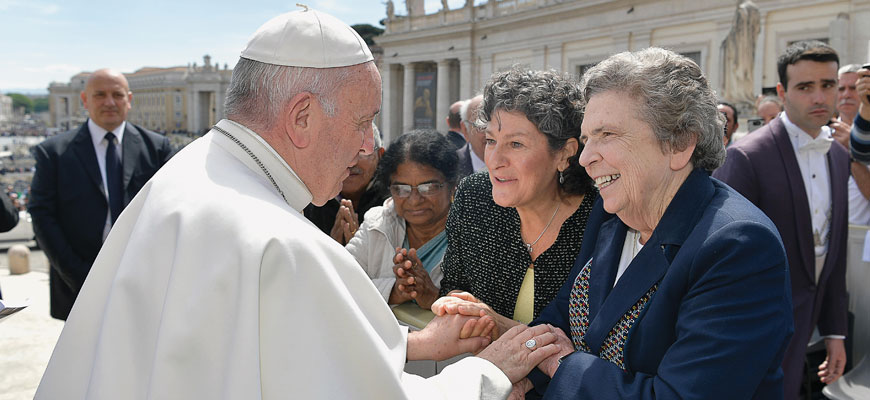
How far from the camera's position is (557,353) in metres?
2.07

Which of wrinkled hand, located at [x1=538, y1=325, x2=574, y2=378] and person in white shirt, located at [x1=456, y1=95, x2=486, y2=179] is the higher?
person in white shirt, located at [x1=456, y1=95, x2=486, y2=179]

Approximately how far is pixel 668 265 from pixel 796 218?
86.4 inches

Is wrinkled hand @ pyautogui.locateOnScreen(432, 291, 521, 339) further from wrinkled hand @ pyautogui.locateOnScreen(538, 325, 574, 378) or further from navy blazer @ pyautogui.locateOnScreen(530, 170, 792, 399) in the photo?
navy blazer @ pyautogui.locateOnScreen(530, 170, 792, 399)

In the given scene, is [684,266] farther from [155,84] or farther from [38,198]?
[155,84]

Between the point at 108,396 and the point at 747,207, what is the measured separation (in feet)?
5.70

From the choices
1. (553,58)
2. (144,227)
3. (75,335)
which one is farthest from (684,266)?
(553,58)

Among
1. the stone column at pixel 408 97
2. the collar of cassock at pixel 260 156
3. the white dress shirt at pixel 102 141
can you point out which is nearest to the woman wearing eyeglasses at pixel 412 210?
the collar of cassock at pixel 260 156

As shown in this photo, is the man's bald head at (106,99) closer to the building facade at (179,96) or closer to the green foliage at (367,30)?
the green foliage at (367,30)

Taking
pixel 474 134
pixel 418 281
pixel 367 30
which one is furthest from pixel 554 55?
pixel 367 30

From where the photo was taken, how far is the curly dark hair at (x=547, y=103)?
2479mm

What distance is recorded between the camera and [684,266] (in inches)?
65.2

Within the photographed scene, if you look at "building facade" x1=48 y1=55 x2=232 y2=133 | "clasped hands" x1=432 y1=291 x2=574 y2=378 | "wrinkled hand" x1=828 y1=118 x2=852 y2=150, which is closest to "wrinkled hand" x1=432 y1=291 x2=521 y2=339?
"clasped hands" x1=432 y1=291 x2=574 y2=378

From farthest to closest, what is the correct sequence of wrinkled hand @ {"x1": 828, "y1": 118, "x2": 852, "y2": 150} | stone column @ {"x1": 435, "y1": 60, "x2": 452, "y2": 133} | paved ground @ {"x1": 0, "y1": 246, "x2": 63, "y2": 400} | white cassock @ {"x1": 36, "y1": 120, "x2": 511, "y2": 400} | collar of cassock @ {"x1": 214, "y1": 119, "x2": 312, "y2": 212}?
stone column @ {"x1": 435, "y1": 60, "x2": 452, "y2": 133} < wrinkled hand @ {"x1": 828, "y1": 118, "x2": 852, "y2": 150} < paved ground @ {"x1": 0, "y1": 246, "x2": 63, "y2": 400} < collar of cassock @ {"x1": 214, "y1": 119, "x2": 312, "y2": 212} < white cassock @ {"x1": 36, "y1": 120, "x2": 511, "y2": 400}

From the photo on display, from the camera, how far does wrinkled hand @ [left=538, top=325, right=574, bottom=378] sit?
6.72 feet
